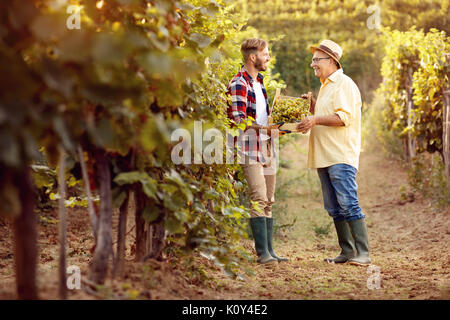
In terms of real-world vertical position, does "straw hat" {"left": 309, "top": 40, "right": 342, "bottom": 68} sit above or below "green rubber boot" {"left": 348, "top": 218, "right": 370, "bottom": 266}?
above

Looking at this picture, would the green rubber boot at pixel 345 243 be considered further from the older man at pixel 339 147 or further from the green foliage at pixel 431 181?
the green foliage at pixel 431 181

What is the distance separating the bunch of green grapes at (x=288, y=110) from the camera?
441 centimetres

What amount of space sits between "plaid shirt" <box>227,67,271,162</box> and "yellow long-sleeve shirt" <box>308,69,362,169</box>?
530 millimetres

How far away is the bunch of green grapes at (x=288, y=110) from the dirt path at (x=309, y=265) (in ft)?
4.06

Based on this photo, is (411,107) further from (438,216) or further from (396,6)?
(396,6)

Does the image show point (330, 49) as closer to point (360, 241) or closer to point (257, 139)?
point (257, 139)

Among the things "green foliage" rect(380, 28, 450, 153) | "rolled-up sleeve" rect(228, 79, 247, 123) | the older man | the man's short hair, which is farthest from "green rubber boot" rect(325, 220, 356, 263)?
"green foliage" rect(380, 28, 450, 153)

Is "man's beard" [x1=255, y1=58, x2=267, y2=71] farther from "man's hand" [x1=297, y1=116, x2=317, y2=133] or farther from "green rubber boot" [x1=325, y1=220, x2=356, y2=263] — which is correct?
"green rubber boot" [x1=325, y1=220, x2=356, y2=263]

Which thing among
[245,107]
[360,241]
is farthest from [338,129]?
→ [360,241]

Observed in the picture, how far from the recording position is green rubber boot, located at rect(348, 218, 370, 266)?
15.0 feet

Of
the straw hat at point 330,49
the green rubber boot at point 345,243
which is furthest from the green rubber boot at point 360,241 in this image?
the straw hat at point 330,49

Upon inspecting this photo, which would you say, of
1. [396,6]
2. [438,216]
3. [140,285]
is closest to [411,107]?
[438,216]

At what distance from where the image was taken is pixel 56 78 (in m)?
1.82

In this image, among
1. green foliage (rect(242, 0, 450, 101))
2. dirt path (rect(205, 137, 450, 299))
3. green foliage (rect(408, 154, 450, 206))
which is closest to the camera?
dirt path (rect(205, 137, 450, 299))
